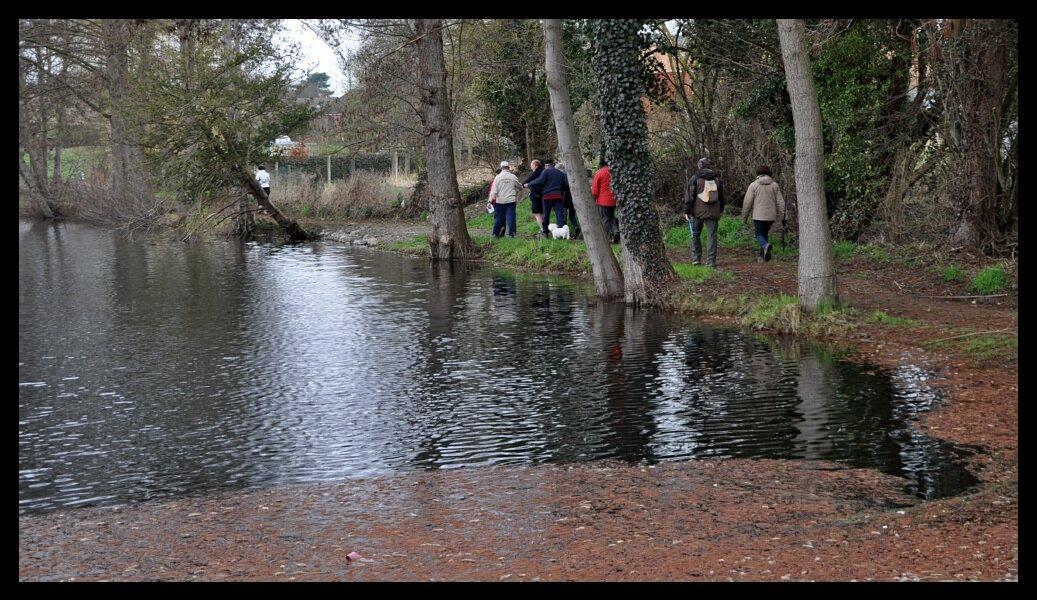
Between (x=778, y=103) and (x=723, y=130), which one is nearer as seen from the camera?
(x=778, y=103)

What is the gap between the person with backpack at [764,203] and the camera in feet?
59.4

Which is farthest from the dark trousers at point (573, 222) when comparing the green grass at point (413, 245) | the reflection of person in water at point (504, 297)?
the green grass at point (413, 245)

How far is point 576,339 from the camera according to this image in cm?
1346

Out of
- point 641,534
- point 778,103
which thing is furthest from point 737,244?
point 641,534

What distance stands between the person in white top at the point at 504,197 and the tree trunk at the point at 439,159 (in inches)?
38.1

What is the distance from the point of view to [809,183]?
13.3 metres

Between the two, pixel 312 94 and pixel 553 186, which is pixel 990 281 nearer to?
pixel 553 186

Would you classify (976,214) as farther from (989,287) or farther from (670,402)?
(670,402)

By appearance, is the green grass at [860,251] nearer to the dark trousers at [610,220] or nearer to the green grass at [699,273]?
the green grass at [699,273]

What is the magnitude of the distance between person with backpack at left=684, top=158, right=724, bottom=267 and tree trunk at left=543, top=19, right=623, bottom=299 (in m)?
1.99

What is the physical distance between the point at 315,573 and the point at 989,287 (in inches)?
476

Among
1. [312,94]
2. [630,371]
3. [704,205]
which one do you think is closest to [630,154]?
[704,205]

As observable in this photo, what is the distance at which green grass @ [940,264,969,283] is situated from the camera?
15.6 metres

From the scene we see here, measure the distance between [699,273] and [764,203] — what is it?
2.37 m
